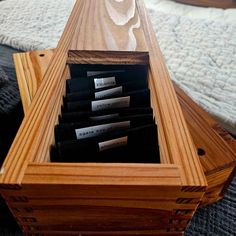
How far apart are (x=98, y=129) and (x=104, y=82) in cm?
14

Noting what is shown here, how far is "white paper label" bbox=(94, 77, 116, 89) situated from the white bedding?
1.08 feet

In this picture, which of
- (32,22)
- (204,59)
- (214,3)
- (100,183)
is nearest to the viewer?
(100,183)

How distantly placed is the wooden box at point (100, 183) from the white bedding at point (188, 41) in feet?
1.24

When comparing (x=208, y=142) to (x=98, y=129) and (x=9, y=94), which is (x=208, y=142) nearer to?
(x=98, y=129)

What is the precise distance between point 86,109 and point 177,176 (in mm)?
249

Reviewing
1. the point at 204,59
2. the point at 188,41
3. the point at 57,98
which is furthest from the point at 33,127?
the point at 188,41

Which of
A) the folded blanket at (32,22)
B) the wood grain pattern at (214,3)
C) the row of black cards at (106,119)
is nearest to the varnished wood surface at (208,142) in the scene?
the row of black cards at (106,119)

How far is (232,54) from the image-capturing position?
40.0 inches

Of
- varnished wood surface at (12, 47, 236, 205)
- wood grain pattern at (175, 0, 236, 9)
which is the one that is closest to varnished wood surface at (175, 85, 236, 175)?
varnished wood surface at (12, 47, 236, 205)

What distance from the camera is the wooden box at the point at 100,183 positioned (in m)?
0.30

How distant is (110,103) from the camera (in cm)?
52

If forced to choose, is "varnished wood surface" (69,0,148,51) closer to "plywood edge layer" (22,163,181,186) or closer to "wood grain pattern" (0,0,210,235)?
"wood grain pattern" (0,0,210,235)

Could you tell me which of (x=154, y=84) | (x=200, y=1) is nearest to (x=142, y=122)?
(x=154, y=84)

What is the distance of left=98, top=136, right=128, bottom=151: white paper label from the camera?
1.38 ft
